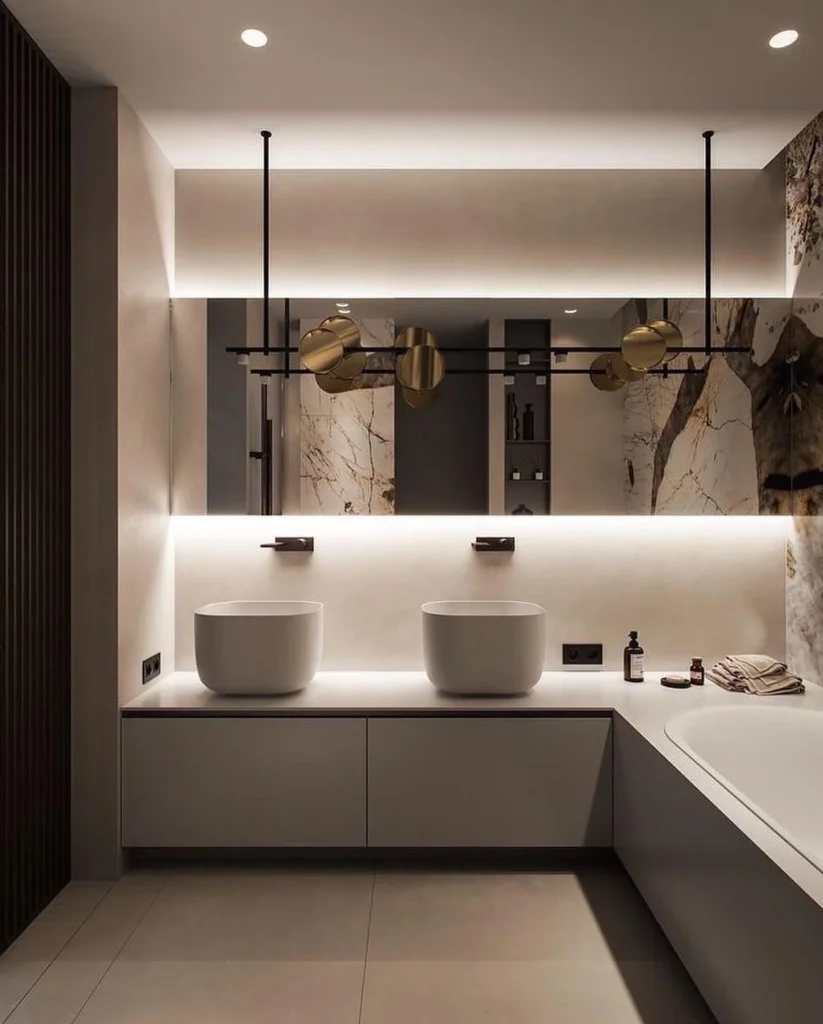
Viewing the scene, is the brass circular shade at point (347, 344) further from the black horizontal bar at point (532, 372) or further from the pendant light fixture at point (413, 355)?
the black horizontal bar at point (532, 372)

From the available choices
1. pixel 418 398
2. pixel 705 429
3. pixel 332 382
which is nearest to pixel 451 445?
pixel 418 398

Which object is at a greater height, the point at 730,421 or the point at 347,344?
the point at 347,344

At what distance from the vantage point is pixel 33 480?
2467 mm

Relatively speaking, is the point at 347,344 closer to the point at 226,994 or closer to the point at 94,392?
the point at 94,392

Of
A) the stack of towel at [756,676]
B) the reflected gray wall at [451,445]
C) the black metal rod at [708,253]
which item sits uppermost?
the black metal rod at [708,253]

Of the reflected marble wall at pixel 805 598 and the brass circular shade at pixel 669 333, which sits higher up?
the brass circular shade at pixel 669 333

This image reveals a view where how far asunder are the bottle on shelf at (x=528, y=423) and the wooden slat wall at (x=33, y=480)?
1.75 metres

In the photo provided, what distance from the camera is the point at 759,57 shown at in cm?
249

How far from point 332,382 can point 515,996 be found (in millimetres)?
2117

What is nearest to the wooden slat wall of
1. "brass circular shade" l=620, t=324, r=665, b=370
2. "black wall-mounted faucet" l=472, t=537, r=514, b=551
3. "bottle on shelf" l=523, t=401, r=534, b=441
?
"black wall-mounted faucet" l=472, t=537, r=514, b=551

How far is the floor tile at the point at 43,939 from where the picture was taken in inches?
84.4

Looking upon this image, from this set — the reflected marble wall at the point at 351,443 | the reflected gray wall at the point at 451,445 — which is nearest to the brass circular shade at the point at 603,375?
the reflected gray wall at the point at 451,445

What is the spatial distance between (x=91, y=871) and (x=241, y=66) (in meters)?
2.78

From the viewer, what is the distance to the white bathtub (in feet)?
8.08
